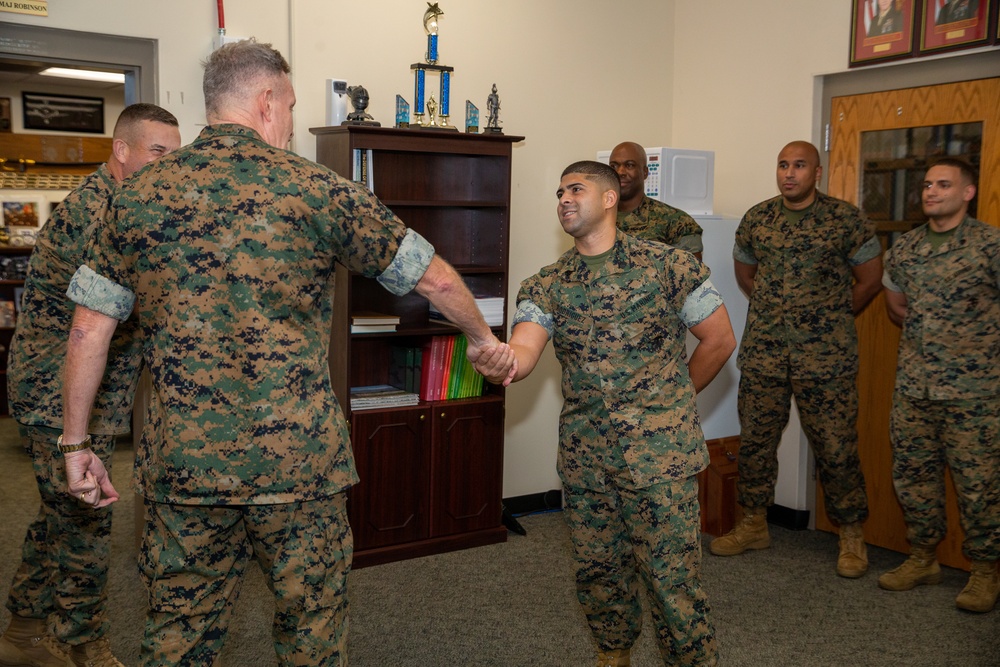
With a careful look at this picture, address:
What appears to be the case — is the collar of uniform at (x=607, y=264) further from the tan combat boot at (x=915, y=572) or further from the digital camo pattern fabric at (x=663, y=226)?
the tan combat boot at (x=915, y=572)

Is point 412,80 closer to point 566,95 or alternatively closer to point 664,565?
point 566,95

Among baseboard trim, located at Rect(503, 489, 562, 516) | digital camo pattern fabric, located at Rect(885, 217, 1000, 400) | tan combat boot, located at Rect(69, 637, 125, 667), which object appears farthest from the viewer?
baseboard trim, located at Rect(503, 489, 562, 516)

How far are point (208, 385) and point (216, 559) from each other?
15.6 inches

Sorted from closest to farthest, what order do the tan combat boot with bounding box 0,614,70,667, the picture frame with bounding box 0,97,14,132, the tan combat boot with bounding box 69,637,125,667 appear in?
1. the tan combat boot with bounding box 69,637,125,667
2. the tan combat boot with bounding box 0,614,70,667
3. the picture frame with bounding box 0,97,14,132

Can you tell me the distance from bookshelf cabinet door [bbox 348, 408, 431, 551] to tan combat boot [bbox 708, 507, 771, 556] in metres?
1.40

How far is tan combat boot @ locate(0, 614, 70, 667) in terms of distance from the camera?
3.12 meters

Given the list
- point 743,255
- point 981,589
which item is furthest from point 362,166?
point 981,589

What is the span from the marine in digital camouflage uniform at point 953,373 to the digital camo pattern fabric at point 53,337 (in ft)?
9.98

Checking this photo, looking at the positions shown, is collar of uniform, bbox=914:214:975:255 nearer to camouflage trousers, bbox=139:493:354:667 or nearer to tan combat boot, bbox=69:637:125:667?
camouflage trousers, bbox=139:493:354:667

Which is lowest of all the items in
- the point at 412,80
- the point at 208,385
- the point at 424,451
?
the point at 424,451

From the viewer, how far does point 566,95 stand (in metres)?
5.09

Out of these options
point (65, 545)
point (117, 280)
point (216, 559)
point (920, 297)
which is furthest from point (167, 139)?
point (920, 297)

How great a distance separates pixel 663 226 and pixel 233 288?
2882 mm

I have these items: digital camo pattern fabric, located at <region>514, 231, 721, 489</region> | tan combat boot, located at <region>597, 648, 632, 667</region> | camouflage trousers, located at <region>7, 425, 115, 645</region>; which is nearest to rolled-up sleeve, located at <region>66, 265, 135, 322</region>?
camouflage trousers, located at <region>7, 425, 115, 645</region>
